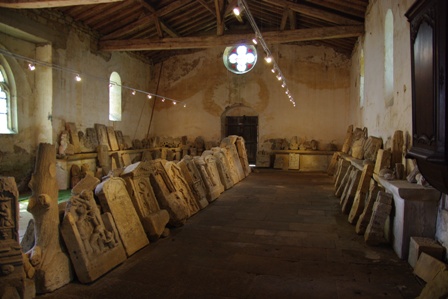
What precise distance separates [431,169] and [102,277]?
11.2 ft

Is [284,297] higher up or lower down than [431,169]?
lower down

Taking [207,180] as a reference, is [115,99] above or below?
above

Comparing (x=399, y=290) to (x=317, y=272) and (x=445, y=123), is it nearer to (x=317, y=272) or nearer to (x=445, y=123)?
(x=317, y=272)

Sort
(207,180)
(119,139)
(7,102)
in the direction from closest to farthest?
1. (207,180)
2. (7,102)
3. (119,139)

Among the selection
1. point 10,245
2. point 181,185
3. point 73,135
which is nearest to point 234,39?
point 73,135

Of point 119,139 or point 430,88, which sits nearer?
point 430,88

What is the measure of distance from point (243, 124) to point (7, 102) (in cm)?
936

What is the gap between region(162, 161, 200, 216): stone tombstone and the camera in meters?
6.17

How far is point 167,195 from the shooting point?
18.1 ft

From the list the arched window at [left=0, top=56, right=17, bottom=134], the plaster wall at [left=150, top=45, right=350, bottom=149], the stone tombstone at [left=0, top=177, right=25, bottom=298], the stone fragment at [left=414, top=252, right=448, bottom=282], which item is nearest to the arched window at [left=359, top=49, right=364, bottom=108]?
the plaster wall at [left=150, top=45, right=350, bottom=149]

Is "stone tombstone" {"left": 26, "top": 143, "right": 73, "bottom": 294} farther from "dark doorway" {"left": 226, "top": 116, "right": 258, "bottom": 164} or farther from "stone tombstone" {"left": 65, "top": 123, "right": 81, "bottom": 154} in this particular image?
"dark doorway" {"left": 226, "top": 116, "right": 258, "bottom": 164}

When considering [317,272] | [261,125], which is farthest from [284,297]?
[261,125]

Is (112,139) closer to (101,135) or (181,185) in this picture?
(101,135)

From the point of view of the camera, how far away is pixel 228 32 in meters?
14.6
